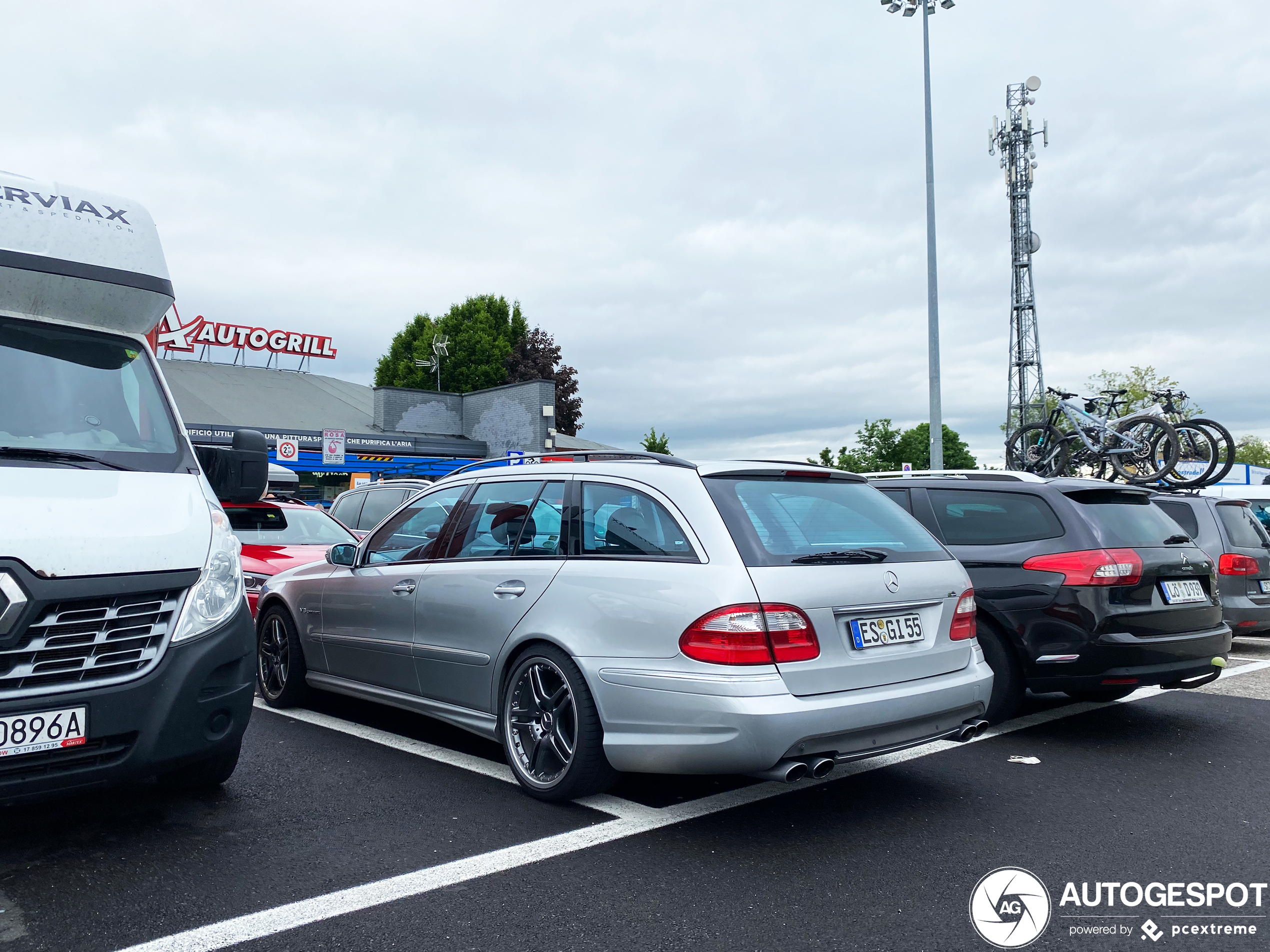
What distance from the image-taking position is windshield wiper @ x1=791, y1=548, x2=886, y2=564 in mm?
4234

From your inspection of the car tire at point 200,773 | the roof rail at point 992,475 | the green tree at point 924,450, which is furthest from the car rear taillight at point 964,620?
the green tree at point 924,450

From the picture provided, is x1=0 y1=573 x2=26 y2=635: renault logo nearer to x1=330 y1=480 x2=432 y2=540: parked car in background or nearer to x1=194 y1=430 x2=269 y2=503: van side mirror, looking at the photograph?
x1=194 y1=430 x2=269 y2=503: van side mirror

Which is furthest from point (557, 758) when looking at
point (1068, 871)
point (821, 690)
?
point (1068, 871)

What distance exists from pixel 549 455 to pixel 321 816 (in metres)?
2.34

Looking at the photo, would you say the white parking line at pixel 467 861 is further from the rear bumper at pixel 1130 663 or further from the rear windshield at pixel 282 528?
the rear windshield at pixel 282 528

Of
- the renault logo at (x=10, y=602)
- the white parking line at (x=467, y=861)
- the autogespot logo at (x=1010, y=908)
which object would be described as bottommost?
the autogespot logo at (x=1010, y=908)

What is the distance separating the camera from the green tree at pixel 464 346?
57.2 metres

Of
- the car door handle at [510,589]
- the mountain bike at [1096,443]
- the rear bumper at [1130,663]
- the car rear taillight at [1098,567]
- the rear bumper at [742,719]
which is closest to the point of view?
the rear bumper at [742,719]

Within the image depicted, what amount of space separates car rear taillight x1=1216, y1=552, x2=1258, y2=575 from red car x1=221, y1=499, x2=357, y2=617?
832 centimetres

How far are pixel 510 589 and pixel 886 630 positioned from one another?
1.78 meters

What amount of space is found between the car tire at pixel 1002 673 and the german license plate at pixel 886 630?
6.44ft

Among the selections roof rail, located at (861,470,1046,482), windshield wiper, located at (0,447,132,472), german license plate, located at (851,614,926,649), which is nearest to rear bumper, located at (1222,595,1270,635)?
roof rail, located at (861,470,1046,482)

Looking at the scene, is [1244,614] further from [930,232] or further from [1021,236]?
[1021,236]

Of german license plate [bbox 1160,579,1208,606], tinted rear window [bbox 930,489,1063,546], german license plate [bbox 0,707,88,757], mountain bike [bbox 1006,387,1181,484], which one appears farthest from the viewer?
mountain bike [bbox 1006,387,1181,484]
